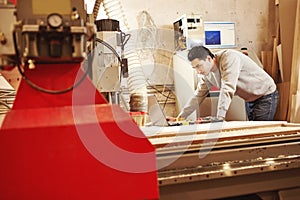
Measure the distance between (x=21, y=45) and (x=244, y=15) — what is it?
3.30 metres

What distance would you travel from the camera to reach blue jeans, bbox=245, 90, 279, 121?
288cm

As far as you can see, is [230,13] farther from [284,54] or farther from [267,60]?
[284,54]

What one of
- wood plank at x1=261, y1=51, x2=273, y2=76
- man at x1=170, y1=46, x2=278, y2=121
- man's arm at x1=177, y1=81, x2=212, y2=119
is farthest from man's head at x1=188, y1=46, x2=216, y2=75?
wood plank at x1=261, y1=51, x2=273, y2=76

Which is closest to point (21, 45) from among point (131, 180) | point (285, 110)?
point (131, 180)

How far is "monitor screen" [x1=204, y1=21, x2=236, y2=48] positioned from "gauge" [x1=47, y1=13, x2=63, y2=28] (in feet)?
9.02

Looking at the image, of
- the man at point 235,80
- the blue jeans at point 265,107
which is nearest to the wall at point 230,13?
the man at point 235,80

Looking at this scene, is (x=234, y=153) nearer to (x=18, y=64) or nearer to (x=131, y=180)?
(x=131, y=180)

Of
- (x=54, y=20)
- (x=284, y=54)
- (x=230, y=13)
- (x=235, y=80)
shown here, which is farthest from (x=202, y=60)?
(x=54, y=20)

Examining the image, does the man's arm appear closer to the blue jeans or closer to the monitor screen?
the blue jeans

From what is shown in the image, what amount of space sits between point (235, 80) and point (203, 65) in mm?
298

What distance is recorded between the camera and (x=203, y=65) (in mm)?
2670

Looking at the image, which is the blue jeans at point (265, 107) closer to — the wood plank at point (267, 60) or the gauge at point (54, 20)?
the wood plank at point (267, 60)

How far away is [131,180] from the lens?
0.80 metres

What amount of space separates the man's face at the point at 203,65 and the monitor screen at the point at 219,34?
27.5 inches
